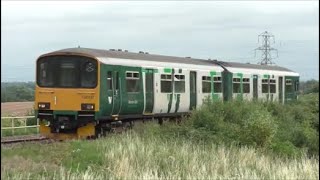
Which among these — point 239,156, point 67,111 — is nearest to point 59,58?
point 67,111

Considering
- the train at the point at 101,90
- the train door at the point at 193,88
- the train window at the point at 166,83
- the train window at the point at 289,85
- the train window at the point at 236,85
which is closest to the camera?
the train at the point at 101,90

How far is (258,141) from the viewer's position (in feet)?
56.4

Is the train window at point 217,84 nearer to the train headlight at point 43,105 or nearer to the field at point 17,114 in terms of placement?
the field at point 17,114

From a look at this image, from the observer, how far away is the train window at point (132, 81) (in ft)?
56.1

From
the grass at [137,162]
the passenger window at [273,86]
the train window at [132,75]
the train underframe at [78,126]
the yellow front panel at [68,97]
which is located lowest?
the grass at [137,162]

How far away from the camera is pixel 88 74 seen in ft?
53.3

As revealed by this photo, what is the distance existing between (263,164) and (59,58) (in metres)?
7.21

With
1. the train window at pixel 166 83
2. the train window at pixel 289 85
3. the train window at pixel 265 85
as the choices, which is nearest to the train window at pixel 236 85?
the train window at pixel 265 85

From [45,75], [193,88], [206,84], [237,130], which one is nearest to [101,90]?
[45,75]

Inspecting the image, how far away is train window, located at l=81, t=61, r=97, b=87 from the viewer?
1613 centimetres

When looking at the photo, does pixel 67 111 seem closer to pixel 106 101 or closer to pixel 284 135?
pixel 106 101

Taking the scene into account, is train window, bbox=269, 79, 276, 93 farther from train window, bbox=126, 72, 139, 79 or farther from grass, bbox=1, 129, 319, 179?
grass, bbox=1, 129, 319, 179

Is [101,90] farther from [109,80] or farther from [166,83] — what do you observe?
[166,83]

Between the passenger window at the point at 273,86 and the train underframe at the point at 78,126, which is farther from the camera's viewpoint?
the passenger window at the point at 273,86
